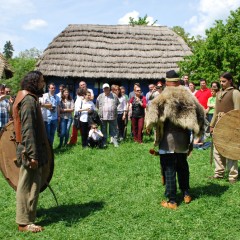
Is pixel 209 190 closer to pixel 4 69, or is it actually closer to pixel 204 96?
pixel 204 96

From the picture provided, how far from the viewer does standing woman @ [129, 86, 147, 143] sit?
11742 mm

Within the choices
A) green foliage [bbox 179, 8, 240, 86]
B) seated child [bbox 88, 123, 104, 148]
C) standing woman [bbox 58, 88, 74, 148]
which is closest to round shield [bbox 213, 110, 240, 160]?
seated child [bbox 88, 123, 104, 148]

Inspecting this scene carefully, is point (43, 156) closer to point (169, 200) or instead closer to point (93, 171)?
point (169, 200)

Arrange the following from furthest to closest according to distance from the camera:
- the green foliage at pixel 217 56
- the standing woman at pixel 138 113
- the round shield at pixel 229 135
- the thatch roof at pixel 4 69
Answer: the thatch roof at pixel 4 69 → the green foliage at pixel 217 56 → the standing woman at pixel 138 113 → the round shield at pixel 229 135

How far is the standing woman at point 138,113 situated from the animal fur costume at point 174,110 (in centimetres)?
602

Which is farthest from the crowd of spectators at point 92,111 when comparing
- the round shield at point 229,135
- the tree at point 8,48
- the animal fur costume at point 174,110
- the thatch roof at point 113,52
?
the tree at point 8,48

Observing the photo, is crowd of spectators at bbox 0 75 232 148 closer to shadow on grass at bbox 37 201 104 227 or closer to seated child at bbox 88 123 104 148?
seated child at bbox 88 123 104 148

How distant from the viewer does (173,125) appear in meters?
5.75

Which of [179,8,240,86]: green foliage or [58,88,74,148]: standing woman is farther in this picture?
[179,8,240,86]: green foliage

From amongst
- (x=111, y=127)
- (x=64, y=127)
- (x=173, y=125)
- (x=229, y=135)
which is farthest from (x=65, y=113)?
(x=173, y=125)

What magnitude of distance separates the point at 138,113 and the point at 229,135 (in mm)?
5315

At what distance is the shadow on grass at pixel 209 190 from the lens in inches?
246

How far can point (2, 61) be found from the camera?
3441 cm

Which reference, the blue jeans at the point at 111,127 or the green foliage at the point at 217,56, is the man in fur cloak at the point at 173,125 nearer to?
the blue jeans at the point at 111,127
